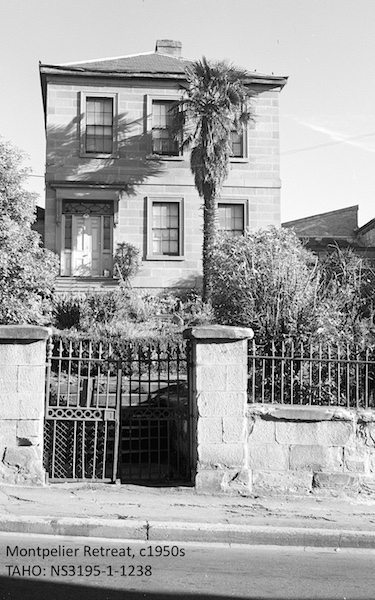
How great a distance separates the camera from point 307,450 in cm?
865

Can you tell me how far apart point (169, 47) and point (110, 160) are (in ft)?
19.8

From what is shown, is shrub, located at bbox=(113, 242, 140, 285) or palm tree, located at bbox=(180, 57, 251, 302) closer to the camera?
palm tree, located at bbox=(180, 57, 251, 302)

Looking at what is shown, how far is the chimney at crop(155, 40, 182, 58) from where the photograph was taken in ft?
91.8

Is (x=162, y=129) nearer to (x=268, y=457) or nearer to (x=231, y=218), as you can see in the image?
(x=231, y=218)

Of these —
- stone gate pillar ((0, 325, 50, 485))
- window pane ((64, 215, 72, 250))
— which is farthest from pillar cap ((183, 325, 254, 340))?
window pane ((64, 215, 72, 250))

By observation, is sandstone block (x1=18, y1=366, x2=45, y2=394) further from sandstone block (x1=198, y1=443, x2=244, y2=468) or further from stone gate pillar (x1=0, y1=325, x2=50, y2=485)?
sandstone block (x1=198, y1=443, x2=244, y2=468)

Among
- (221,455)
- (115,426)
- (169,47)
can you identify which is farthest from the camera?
(169,47)

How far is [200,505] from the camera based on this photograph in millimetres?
7871

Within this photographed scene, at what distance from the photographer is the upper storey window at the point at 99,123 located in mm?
25391

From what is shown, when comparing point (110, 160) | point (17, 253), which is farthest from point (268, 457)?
point (110, 160)

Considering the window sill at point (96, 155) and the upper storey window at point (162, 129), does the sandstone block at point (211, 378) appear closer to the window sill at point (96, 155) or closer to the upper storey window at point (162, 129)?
the window sill at point (96, 155)

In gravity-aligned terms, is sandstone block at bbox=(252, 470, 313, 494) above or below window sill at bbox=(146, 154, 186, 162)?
below

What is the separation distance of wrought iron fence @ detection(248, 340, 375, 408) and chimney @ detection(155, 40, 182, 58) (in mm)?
21003

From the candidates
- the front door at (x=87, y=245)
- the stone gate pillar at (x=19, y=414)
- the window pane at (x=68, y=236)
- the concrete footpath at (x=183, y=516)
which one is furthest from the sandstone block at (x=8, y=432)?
the window pane at (x=68, y=236)
